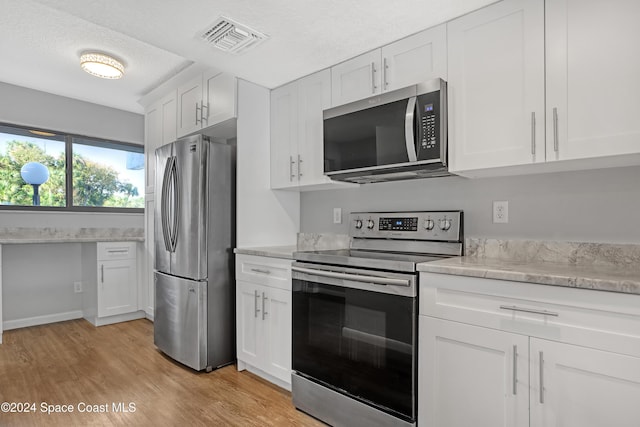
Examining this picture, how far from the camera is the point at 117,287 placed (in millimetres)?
3881

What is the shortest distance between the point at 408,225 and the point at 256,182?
1239 mm

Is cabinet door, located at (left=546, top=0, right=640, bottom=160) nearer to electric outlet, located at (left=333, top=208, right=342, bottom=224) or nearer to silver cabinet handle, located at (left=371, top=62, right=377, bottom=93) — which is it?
silver cabinet handle, located at (left=371, top=62, right=377, bottom=93)

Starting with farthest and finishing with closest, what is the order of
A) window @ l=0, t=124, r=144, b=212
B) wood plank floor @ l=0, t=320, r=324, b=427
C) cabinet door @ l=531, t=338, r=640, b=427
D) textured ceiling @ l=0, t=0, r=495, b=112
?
window @ l=0, t=124, r=144, b=212
wood plank floor @ l=0, t=320, r=324, b=427
textured ceiling @ l=0, t=0, r=495, b=112
cabinet door @ l=531, t=338, r=640, b=427

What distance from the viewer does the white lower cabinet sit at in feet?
3.97

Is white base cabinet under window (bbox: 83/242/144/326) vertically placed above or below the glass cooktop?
below

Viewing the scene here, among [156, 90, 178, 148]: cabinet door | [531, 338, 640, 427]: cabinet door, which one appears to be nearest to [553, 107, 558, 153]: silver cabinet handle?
[531, 338, 640, 427]: cabinet door

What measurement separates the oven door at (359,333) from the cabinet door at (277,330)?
11 centimetres

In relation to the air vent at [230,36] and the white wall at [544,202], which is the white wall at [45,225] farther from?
the white wall at [544,202]

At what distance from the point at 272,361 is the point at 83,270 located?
2999mm

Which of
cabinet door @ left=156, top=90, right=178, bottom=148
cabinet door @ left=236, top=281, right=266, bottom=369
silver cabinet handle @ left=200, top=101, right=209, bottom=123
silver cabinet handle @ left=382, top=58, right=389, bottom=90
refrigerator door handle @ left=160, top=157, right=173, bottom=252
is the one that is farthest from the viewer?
cabinet door @ left=156, top=90, right=178, bottom=148

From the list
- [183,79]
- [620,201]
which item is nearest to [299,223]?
[183,79]

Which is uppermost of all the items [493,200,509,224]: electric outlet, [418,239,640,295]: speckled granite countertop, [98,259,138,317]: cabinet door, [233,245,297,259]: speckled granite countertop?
[493,200,509,224]: electric outlet

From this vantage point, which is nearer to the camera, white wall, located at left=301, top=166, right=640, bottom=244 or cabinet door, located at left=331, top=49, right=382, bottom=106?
white wall, located at left=301, top=166, right=640, bottom=244

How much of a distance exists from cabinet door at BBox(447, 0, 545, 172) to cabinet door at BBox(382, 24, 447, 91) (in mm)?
50
